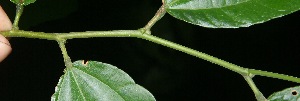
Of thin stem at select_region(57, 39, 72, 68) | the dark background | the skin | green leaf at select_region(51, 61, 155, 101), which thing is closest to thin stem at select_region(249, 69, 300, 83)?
green leaf at select_region(51, 61, 155, 101)

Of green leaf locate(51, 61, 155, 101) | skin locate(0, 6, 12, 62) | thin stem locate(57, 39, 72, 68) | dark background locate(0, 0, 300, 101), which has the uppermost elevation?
dark background locate(0, 0, 300, 101)

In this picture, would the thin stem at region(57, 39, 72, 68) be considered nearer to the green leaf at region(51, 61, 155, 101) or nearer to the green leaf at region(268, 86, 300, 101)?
the green leaf at region(51, 61, 155, 101)

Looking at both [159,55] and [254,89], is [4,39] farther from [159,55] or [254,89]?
[159,55]

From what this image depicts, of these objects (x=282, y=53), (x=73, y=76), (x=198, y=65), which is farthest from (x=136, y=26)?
(x=73, y=76)

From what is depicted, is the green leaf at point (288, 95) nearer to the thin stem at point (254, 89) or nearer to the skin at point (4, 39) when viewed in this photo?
the thin stem at point (254, 89)

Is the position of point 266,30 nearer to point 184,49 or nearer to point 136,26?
point 136,26

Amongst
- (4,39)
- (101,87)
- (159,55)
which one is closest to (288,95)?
(101,87)

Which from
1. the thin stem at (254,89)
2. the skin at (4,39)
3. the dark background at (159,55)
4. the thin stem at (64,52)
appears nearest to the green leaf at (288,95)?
the thin stem at (254,89)
